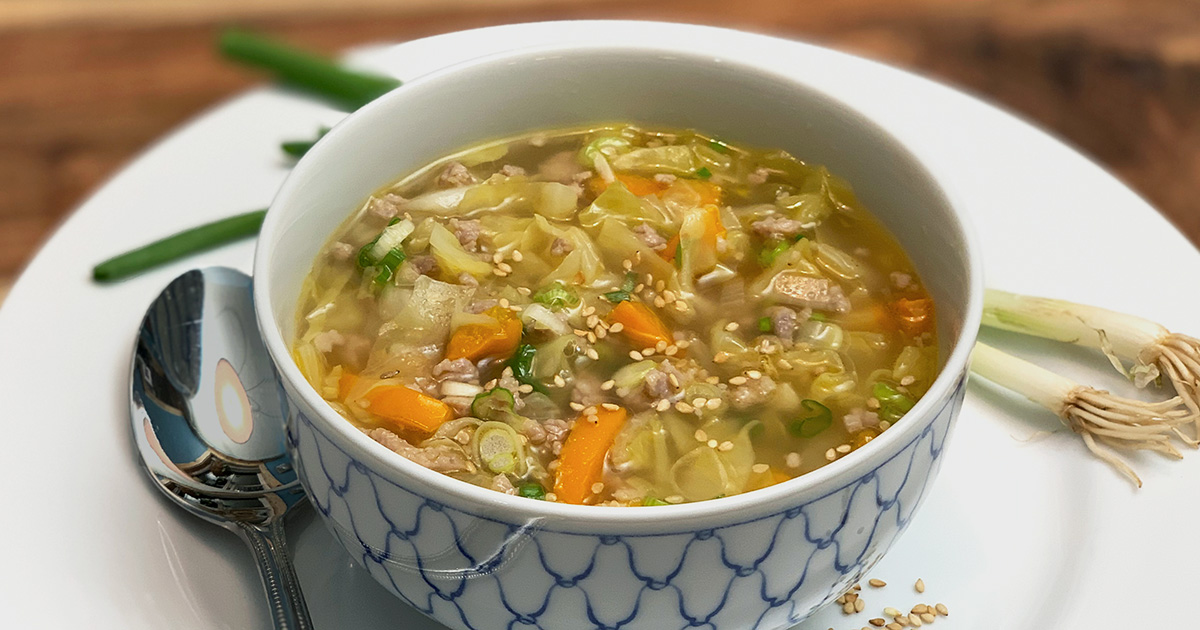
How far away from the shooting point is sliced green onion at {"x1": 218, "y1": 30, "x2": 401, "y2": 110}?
2.89 m

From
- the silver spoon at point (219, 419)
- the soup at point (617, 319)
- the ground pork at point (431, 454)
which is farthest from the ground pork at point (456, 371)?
the silver spoon at point (219, 419)

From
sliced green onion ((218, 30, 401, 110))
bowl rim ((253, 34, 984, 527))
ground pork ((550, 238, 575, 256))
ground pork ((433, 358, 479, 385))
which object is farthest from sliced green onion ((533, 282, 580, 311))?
sliced green onion ((218, 30, 401, 110))

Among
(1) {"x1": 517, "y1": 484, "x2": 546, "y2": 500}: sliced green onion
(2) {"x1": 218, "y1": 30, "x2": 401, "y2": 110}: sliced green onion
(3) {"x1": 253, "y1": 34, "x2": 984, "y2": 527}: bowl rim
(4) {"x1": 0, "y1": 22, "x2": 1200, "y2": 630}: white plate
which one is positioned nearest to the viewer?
(3) {"x1": 253, "y1": 34, "x2": 984, "y2": 527}: bowl rim

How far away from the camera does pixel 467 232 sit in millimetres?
2260

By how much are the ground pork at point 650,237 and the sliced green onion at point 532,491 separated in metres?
0.64

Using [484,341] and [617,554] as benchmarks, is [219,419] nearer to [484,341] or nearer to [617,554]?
[484,341]

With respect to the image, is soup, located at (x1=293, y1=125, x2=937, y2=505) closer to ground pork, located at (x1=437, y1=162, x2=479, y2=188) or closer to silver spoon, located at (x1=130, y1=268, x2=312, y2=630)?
ground pork, located at (x1=437, y1=162, x2=479, y2=188)

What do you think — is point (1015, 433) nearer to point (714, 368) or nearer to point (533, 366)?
point (714, 368)

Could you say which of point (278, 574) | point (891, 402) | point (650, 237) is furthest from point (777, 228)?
point (278, 574)

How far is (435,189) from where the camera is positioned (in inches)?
93.4

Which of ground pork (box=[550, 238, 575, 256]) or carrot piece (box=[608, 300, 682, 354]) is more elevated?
ground pork (box=[550, 238, 575, 256])

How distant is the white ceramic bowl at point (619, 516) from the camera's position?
4.79 feet

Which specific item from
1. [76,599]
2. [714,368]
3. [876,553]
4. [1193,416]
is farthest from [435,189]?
[1193,416]

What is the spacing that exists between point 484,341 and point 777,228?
2.10ft
